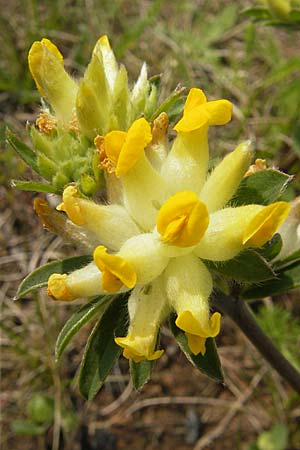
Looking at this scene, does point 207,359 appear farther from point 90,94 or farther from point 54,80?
point 54,80

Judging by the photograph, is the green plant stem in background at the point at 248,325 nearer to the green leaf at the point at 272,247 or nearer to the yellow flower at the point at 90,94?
the green leaf at the point at 272,247

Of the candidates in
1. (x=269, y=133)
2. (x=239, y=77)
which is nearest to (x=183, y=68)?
(x=239, y=77)

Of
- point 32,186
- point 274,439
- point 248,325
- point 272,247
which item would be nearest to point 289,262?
point 272,247

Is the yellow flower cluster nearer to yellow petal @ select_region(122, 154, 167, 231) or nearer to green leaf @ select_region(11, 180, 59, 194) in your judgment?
yellow petal @ select_region(122, 154, 167, 231)

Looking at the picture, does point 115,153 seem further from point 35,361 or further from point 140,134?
point 35,361

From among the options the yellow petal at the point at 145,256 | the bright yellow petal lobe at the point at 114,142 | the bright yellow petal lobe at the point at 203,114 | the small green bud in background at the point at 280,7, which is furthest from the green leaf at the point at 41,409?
the small green bud in background at the point at 280,7
